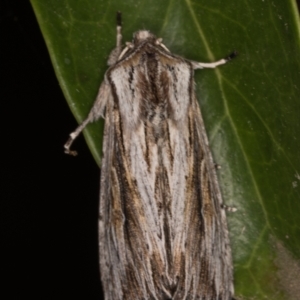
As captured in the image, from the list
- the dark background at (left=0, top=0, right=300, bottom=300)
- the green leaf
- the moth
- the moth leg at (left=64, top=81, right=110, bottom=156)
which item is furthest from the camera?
the dark background at (left=0, top=0, right=300, bottom=300)

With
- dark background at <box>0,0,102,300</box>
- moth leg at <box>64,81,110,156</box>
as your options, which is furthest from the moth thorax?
dark background at <box>0,0,102,300</box>

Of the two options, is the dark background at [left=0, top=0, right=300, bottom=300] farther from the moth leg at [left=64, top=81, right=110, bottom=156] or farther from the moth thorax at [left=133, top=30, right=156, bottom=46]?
the moth thorax at [left=133, top=30, right=156, bottom=46]

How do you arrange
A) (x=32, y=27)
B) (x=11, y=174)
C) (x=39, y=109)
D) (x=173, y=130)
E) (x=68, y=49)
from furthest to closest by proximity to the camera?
1. (x=11, y=174)
2. (x=39, y=109)
3. (x=32, y=27)
4. (x=173, y=130)
5. (x=68, y=49)

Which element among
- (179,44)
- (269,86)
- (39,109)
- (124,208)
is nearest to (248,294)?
(124,208)

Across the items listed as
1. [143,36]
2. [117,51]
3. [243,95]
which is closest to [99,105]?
[117,51]

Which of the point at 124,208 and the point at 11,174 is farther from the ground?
the point at 11,174

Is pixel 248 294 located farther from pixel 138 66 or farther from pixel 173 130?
pixel 138 66

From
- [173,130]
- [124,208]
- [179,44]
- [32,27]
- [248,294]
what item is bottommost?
[248,294]
